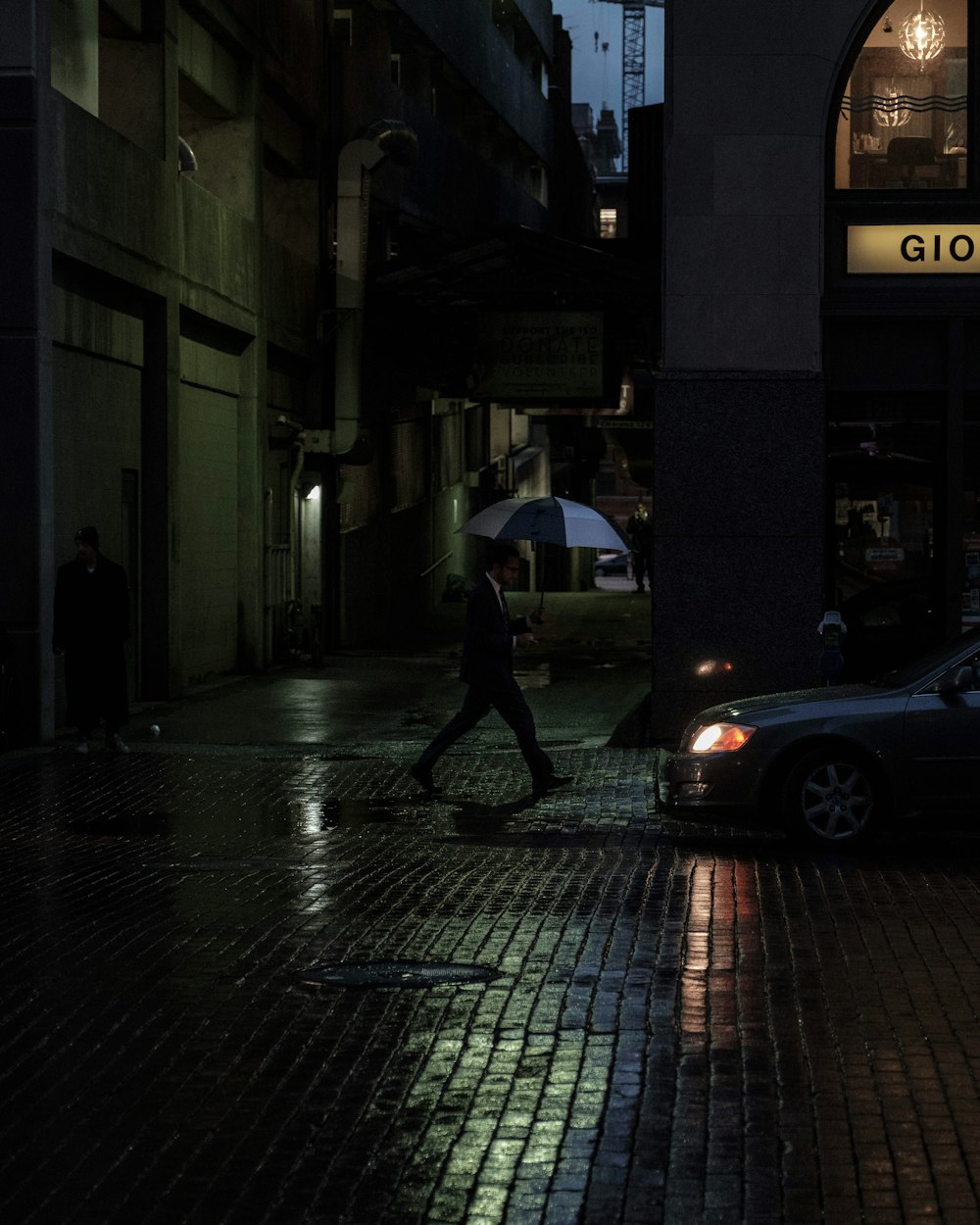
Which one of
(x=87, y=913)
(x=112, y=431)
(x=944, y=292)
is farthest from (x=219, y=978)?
(x=112, y=431)

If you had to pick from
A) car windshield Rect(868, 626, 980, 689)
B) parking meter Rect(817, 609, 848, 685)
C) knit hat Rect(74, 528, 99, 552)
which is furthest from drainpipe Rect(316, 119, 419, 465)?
car windshield Rect(868, 626, 980, 689)

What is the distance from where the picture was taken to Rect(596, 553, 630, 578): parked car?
90.6 metres

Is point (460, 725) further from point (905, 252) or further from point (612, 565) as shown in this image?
point (612, 565)

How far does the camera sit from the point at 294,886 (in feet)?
36.2

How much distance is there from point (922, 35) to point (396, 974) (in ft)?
41.1

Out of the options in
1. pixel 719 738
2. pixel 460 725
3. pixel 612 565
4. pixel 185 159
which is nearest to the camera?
pixel 719 738

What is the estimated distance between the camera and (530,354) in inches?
1225

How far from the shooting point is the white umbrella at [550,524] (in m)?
Result: 18.7

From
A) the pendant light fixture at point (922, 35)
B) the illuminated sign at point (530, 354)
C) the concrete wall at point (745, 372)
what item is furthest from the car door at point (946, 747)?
the illuminated sign at point (530, 354)

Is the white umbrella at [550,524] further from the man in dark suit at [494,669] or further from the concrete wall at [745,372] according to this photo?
the man in dark suit at [494,669]

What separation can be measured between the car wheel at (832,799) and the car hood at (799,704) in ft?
0.89

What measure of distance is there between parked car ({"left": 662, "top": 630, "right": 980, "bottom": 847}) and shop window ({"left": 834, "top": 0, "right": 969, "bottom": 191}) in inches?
273

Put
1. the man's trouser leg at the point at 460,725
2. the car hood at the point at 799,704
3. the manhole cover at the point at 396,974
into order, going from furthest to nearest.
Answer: the man's trouser leg at the point at 460,725 < the car hood at the point at 799,704 < the manhole cover at the point at 396,974

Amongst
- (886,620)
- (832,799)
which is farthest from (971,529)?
(832,799)
